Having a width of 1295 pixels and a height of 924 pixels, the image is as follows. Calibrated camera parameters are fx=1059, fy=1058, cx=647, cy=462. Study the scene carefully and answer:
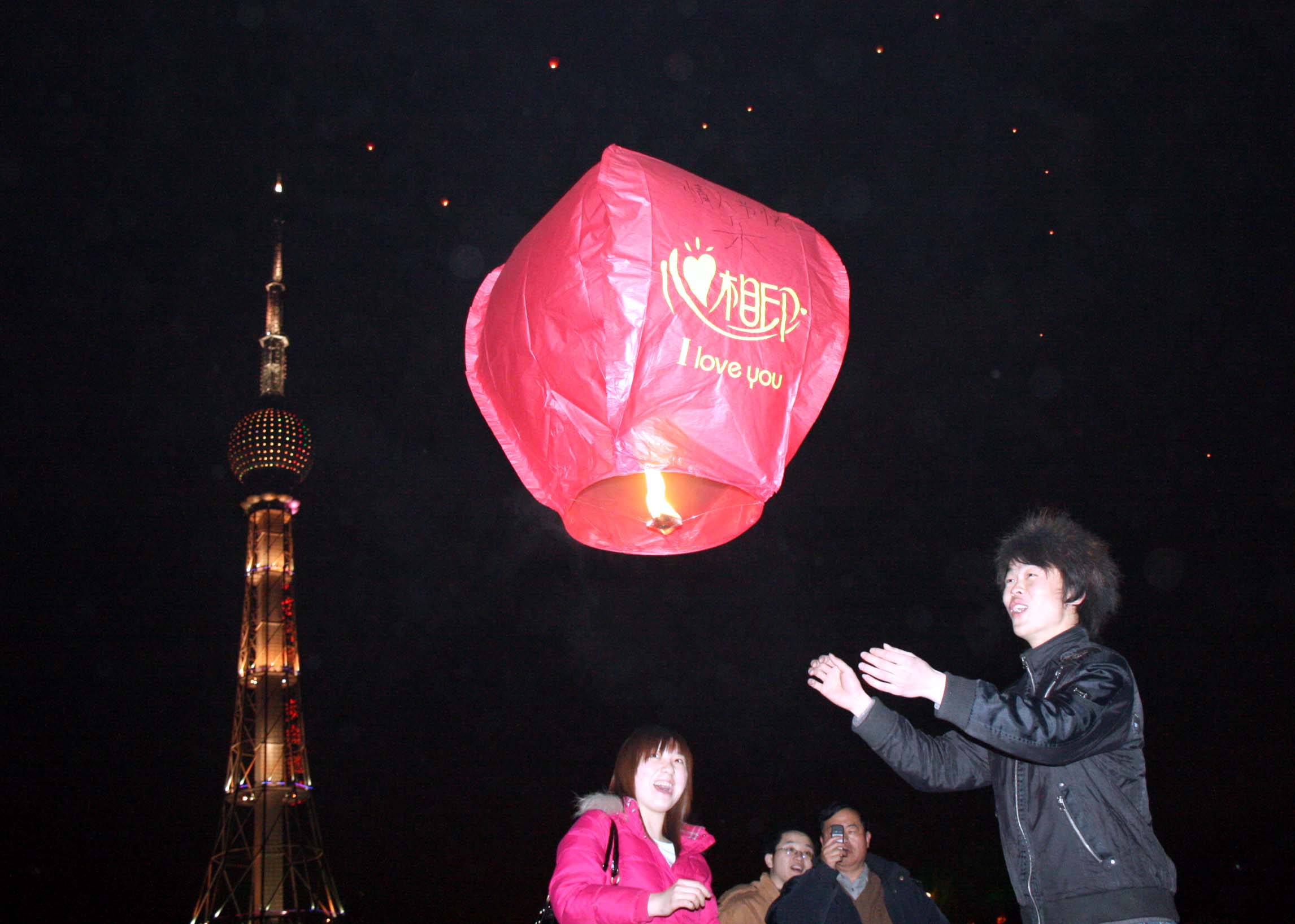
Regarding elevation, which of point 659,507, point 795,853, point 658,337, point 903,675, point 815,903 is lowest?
point 815,903

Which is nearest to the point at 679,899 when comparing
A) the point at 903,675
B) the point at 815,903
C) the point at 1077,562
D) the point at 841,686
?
the point at 841,686

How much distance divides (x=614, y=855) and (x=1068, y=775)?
4.38ft

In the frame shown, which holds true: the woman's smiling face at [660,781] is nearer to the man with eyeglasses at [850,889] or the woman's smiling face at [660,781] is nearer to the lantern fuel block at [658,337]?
the man with eyeglasses at [850,889]

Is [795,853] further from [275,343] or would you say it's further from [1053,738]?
[275,343]

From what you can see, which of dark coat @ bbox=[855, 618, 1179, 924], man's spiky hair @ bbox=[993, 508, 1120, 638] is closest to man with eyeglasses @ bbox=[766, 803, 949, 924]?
dark coat @ bbox=[855, 618, 1179, 924]

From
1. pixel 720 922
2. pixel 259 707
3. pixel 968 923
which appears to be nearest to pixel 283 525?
pixel 259 707

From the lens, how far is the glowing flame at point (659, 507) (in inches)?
115

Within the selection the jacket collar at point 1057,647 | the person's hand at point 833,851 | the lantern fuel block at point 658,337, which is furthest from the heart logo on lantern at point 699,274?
the person's hand at point 833,851

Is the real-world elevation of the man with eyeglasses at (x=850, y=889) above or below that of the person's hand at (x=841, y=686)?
below

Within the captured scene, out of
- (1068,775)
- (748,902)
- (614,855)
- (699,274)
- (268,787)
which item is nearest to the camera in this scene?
(1068,775)

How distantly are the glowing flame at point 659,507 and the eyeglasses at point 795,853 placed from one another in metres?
2.39

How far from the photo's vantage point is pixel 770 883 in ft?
15.6

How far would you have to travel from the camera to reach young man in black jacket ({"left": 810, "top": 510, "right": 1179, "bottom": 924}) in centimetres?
243

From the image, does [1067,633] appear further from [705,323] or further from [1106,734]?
[705,323]
